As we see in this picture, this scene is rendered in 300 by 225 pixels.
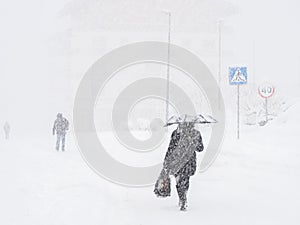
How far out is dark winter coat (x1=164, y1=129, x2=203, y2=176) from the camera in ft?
25.6

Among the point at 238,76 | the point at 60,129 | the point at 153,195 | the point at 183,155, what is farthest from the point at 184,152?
the point at 60,129

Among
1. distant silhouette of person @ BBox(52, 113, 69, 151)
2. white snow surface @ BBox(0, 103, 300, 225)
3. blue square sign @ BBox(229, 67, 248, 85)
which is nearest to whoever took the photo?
white snow surface @ BBox(0, 103, 300, 225)

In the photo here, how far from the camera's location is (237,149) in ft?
51.8

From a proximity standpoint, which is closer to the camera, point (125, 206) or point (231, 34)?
point (125, 206)

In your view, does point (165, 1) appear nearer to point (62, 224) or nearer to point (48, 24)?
point (62, 224)

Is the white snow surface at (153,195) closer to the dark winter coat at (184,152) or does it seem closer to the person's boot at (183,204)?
the person's boot at (183,204)

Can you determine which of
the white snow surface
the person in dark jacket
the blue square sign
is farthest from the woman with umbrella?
the blue square sign

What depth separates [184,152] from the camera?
7.82 metres

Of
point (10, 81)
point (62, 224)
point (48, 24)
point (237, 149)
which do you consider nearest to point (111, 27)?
point (237, 149)

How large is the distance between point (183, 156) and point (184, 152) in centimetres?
7

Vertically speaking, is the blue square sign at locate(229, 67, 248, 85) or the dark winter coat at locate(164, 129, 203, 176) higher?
the blue square sign at locate(229, 67, 248, 85)

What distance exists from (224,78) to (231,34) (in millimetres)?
7891

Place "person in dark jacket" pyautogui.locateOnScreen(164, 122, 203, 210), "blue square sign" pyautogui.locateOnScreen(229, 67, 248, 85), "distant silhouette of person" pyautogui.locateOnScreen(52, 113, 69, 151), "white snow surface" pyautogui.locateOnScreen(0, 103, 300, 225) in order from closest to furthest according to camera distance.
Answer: "white snow surface" pyautogui.locateOnScreen(0, 103, 300, 225)
"person in dark jacket" pyautogui.locateOnScreen(164, 122, 203, 210)
"blue square sign" pyautogui.locateOnScreen(229, 67, 248, 85)
"distant silhouette of person" pyautogui.locateOnScreen(52, 113, 69, 151)

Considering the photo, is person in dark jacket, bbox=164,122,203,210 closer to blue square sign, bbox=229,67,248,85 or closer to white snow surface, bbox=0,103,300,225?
white snow surface, bbox=0,103,300,225
